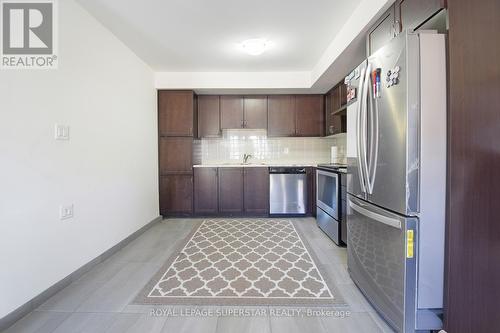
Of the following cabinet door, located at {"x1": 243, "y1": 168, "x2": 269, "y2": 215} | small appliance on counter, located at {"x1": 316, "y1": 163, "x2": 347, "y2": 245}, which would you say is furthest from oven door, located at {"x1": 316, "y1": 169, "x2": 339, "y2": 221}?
cabinet door, located at {"x1": 243, "y1": 168, "x2": 269, "y2": 215}

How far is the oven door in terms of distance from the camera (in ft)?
9.15

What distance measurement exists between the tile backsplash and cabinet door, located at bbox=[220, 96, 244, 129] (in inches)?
12.6

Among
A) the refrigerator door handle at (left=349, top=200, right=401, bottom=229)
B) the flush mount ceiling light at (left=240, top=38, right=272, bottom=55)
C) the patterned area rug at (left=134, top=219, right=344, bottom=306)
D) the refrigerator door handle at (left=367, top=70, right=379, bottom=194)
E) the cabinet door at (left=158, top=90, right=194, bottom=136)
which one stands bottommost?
the patterned area rug at (left=134, top=219, right=344, bottom=306)

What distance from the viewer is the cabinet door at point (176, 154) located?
392cm

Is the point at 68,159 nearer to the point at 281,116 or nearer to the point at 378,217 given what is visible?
the point at 378,217

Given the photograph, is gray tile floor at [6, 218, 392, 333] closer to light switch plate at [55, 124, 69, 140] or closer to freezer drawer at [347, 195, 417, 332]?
freezer drawer at [347, 195, 417, 332]

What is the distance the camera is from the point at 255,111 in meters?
4.20

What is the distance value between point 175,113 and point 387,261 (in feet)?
11.7

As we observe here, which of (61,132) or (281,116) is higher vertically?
(281,116)

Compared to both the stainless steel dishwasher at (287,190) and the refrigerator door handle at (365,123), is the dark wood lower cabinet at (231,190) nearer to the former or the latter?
the stainless steel dishwasher at (287,190)

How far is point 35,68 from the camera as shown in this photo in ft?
5.65

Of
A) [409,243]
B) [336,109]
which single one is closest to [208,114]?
[336,109]

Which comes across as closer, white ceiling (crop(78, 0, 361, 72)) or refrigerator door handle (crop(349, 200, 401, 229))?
refrigerator door handle (crop(349, 200, 401, 229))

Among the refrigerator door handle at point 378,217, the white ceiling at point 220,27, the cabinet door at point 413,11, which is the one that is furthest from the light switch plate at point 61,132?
the cabinet door at point 413,11
